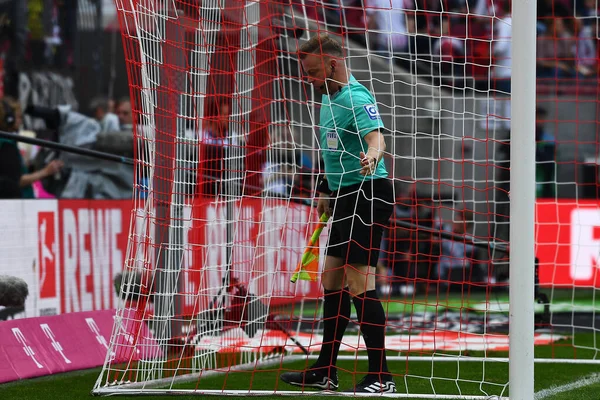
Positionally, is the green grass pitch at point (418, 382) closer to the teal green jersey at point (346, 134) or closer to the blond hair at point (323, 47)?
the teal green jersey at point (346, 134)

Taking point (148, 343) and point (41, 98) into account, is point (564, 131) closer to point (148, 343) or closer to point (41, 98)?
point (41, 98)

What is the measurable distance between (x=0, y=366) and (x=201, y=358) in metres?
1.30

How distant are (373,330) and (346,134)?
3.71ft

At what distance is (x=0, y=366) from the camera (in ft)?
19.7

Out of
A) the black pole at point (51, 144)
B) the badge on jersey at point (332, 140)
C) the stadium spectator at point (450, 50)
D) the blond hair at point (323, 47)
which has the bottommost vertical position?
the badge on jersey at point (332, 140)

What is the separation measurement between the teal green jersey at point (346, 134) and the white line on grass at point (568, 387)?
1.56 meters

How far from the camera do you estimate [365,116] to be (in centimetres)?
536

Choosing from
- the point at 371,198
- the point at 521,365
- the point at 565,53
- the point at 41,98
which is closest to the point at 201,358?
the point at 371,198

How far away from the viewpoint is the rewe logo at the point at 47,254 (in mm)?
7660

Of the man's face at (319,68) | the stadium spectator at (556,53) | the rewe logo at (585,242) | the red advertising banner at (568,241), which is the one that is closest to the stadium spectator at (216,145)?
the man's face at (319,68)

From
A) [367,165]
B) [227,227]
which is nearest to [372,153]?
[367,165]

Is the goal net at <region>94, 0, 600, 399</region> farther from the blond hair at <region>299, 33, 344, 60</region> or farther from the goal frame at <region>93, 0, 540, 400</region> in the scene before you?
the goal frame at <region>93, 0, 540, 400</region>

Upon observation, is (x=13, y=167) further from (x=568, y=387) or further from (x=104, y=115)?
(x=568, y=387)

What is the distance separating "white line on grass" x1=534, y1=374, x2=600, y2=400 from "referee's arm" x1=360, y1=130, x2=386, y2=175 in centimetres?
165
